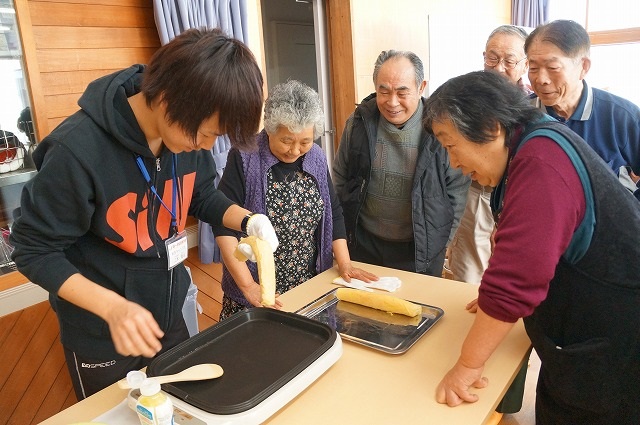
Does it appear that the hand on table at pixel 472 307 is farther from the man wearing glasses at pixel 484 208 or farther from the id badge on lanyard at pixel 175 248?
the man wearing glasses at pixel 484 208

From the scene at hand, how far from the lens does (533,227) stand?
35.5 inches

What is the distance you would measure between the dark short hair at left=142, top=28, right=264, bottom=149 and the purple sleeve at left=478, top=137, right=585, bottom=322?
1.78 feet

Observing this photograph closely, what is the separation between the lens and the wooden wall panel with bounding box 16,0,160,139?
1823 mm

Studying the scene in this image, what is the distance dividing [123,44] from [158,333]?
64.7 inches

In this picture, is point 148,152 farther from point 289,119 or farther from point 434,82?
point 434,82

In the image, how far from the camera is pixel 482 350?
99cm

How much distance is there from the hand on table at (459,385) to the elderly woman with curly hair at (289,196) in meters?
0.60

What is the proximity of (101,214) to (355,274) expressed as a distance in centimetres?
83

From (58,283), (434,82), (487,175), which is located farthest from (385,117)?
(434,82)

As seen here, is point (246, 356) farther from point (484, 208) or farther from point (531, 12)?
point (531, 12)

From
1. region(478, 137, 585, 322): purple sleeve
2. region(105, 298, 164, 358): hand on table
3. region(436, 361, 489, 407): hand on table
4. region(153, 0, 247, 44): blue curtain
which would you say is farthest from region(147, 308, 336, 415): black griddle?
region(153, 0, 247, 44): blue curtain

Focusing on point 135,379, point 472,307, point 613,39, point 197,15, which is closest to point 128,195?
point 135,379

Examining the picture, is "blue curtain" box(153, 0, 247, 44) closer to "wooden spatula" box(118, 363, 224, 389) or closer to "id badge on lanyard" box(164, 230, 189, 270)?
"id badge on lanyard" box(164, 230, 189, 270)

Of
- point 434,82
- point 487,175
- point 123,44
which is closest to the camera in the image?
point 487,175
